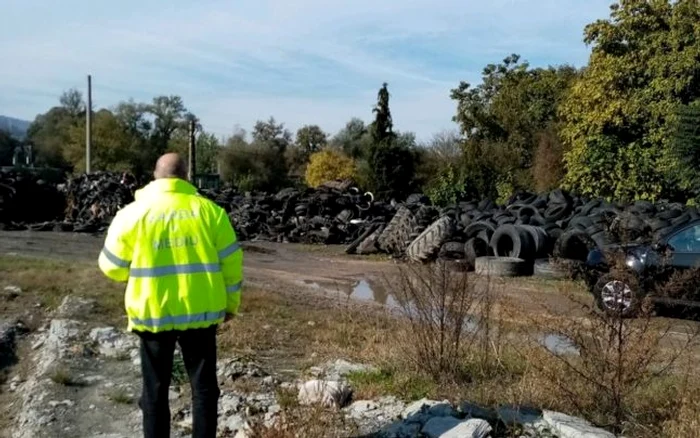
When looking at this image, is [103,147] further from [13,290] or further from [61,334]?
[61,334]

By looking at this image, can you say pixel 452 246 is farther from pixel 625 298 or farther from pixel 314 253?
pixel 625 298

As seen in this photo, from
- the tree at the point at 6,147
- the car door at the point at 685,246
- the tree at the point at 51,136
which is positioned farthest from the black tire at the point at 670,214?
the tree at the point at 6,147

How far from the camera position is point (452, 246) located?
1958 cm

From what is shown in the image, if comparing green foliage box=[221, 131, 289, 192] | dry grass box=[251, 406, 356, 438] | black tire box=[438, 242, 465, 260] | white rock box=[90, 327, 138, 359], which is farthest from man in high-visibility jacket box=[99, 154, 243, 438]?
green foliage box=[221, 131, 289, 192]

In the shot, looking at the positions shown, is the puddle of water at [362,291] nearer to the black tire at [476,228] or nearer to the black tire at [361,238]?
the black tire at [476,228]

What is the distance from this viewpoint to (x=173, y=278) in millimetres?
4645

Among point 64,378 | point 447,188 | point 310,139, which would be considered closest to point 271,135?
point 310,139

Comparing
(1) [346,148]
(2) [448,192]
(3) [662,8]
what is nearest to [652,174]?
(3) [662,8]

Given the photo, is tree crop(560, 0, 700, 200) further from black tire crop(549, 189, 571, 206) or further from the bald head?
the bald head

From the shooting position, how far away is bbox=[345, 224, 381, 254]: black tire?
23.3 metres

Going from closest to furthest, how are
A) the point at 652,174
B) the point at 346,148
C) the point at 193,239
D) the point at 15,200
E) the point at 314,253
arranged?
the point at 193,239, the point at 314,253, the point at 15,200, the point at 652,174, the point at 346,148

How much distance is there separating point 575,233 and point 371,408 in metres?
12.2

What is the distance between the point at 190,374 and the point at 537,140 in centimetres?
4190

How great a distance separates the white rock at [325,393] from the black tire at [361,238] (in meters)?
17.1
